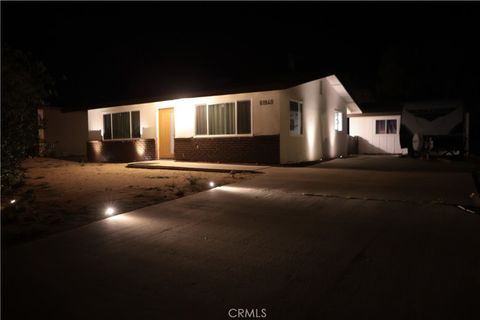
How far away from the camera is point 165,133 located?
16.6 meters

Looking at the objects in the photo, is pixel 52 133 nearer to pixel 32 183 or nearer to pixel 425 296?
pixel 32 183

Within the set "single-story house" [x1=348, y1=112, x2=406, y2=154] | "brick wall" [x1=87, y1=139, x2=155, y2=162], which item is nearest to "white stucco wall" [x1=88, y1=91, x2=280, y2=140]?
"brick wall" [x1=87, y1=139, x2=155, y2=162]

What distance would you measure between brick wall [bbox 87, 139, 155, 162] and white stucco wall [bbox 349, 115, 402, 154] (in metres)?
12.5

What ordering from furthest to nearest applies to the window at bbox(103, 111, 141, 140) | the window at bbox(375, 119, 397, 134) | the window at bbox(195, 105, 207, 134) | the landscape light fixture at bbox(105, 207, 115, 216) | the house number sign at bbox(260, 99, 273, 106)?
the window at bbox(375, 119, 397, 134)
the window at bbox(103, 111, 141, 140)
the window at bbox(195, 105, 207, 134)
the house number sign at bbox(260, 99, 273, 106)
the landscape light fixture at bbox(105, 207, 115, 216)

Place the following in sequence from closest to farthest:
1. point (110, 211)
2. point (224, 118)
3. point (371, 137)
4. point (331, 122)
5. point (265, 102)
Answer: point (110, 211) → point (265, 102) → point (224, 118) → point (331, 122) → point (371, 137)

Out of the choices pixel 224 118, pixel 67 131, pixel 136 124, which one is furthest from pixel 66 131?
pixel 224 118

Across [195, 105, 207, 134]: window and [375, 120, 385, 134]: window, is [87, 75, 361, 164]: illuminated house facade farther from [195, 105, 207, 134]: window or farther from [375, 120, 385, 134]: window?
[375, 120, 385, 134]: window

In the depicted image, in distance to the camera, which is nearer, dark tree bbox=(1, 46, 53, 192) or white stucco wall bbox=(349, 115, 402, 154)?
dark tree bbox=(1, 46, 53, 192)

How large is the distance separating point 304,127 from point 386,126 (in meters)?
8.87

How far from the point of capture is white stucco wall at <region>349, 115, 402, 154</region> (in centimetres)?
2050

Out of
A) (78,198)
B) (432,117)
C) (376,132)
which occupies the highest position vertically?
(432,117)

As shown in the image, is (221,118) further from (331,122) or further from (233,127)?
(331,122)

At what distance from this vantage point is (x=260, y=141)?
12758mm

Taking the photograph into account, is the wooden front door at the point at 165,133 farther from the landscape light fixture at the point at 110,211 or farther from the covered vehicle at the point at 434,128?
the covered vehicle at the point at 434,128
